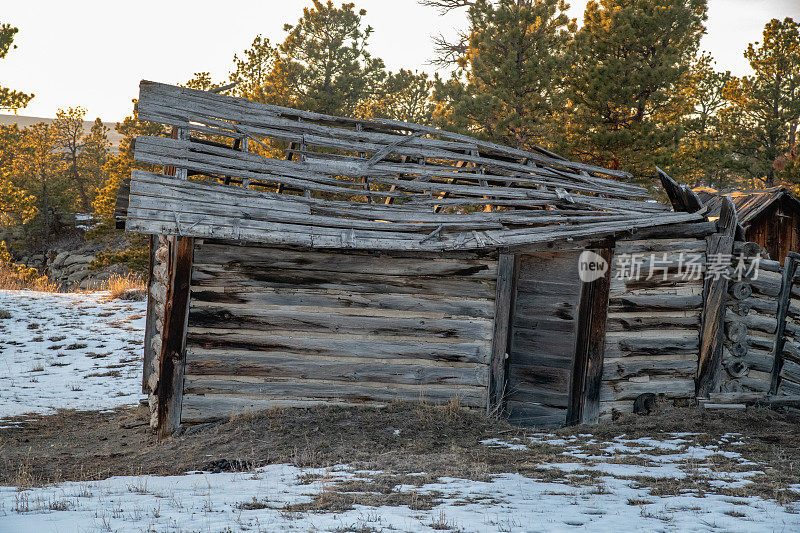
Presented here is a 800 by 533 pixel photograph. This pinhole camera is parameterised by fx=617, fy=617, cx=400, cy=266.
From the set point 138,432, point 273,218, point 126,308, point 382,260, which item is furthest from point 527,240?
point 126,308

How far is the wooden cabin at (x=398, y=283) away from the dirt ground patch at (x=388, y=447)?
1.29 ft

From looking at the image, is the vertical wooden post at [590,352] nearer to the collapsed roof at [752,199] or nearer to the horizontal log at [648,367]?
the horizontal log at [648,367]

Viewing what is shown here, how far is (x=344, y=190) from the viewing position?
316 inches

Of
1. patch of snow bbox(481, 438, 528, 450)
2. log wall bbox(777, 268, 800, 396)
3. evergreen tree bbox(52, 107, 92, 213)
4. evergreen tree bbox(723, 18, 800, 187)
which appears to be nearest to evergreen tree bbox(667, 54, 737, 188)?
evergreen tree bbox(723, 18, 800, 187)

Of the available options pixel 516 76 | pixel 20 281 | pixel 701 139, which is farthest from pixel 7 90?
pixel 701 139

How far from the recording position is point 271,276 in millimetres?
7375

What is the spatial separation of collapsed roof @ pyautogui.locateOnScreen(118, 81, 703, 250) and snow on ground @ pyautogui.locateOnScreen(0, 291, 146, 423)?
12.8ft

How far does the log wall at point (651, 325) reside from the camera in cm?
826

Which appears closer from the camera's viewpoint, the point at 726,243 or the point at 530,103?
the point at 726,243

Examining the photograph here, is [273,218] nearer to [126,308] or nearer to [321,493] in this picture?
[321,493]

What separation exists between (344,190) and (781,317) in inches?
261

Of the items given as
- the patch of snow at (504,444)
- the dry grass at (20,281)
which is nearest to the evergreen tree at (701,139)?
the patch of snow at (504,444)

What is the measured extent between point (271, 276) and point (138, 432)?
279cm

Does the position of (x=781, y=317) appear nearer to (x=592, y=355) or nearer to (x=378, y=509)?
(x=592, y=355)
